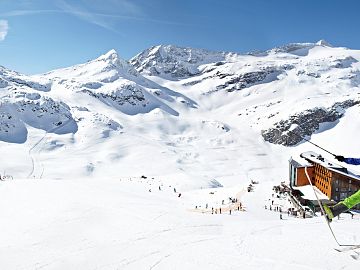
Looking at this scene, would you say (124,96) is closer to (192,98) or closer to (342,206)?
(192,98)

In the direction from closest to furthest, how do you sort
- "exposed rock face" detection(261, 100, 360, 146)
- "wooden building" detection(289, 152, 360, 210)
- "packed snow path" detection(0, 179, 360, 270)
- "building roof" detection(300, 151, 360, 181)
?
"packed snow path" detection(0, 179, 360, 270) < "building roof" detection(300, 151, 360, 181) < "wooden building" detection(289, 152, 360, 210) < "exposed rock face" detection(261, 100, 360, 146)

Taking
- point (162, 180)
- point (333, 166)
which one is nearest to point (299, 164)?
point (333, 166)

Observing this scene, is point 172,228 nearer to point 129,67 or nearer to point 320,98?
point 320,98

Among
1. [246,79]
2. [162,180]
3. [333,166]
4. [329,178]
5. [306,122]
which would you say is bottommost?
[162,180]

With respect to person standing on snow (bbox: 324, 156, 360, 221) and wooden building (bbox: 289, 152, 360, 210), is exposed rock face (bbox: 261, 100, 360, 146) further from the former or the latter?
person standing on snow (bbox: 324, 156, 360, 221)

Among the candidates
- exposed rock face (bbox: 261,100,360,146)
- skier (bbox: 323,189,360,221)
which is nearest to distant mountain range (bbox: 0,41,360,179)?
exposed rock face (bbox: 261,100,360,146)

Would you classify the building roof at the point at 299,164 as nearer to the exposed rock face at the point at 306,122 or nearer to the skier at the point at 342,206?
the skier at the point at 342,206

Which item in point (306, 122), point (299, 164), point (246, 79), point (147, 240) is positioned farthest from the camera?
point (246, 79)
